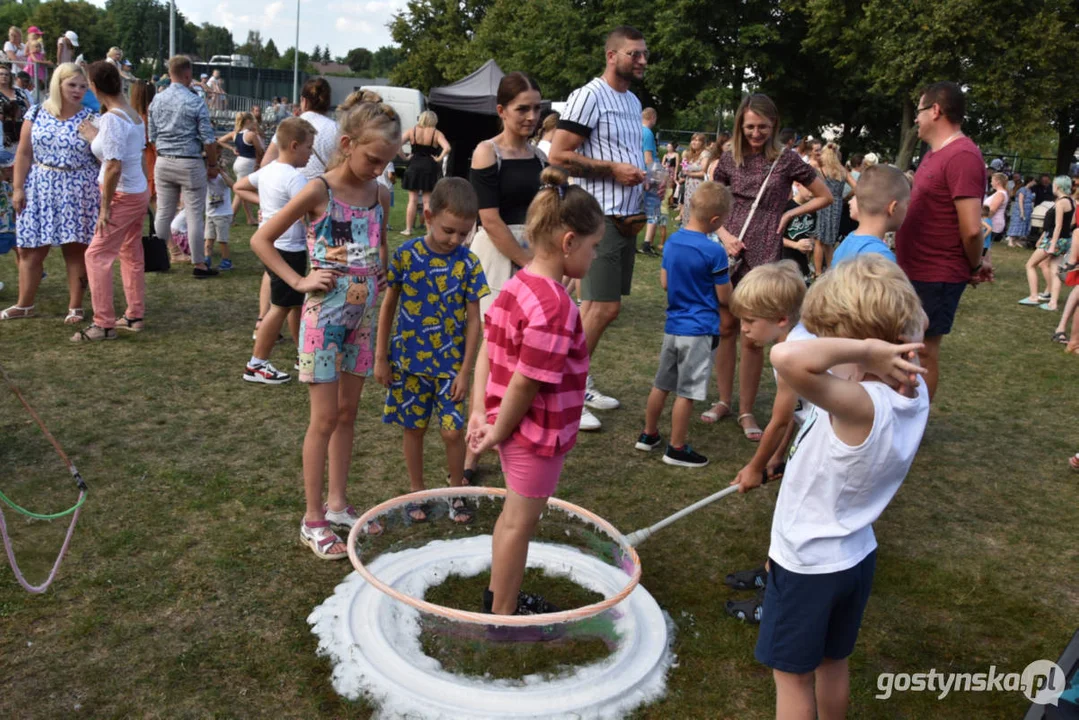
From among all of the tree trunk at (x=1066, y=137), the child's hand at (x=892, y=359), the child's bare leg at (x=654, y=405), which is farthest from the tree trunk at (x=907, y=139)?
the child's hand at (x=892, y=359)

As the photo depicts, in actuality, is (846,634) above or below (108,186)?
below

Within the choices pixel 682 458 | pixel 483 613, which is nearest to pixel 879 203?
pixel 682 458

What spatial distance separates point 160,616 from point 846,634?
2.37 m

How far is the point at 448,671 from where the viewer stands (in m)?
2.77

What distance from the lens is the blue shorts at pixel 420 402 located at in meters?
3.73

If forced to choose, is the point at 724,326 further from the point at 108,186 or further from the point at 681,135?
the point at 681,135

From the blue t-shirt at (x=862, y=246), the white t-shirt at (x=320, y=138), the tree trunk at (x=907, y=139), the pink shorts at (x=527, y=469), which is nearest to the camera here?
the pink shorts at (x=527, y=469)

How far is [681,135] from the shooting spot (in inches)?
1380

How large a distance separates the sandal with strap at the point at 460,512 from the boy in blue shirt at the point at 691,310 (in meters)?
1.45

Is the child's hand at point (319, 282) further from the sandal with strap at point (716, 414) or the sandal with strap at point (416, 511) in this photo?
the sandal with strap at point (716, 414)

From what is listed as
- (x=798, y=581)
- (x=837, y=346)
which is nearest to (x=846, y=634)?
(x=798, y=581)

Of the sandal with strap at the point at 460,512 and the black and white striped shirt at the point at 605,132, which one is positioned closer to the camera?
the sandal with strap at the point at 460,512

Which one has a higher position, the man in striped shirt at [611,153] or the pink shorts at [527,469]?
the man in striped shirt at [611,153]

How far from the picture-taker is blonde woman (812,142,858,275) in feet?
36.6
